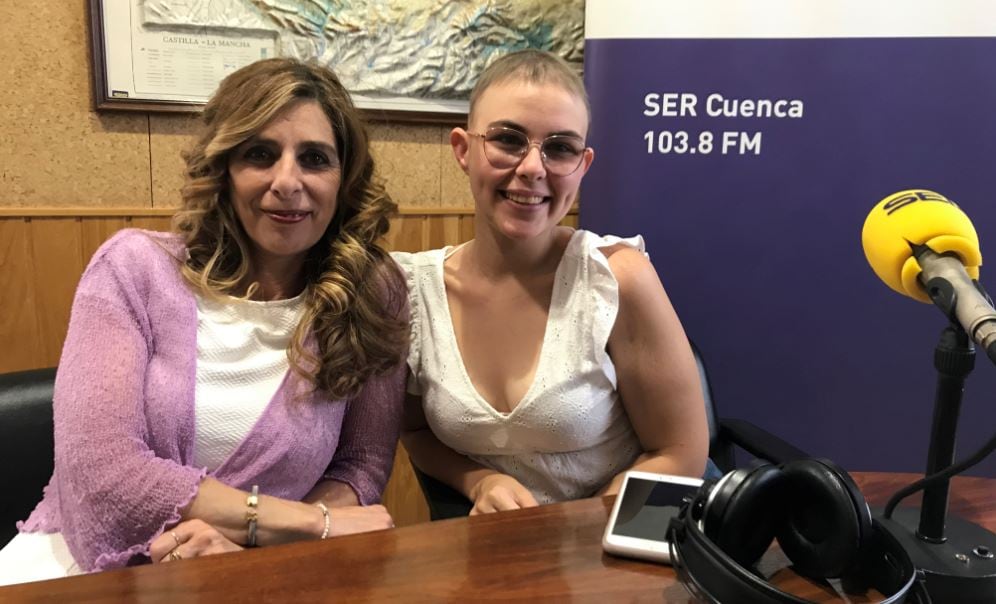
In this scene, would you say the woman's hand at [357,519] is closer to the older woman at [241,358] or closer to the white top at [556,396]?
the older woman at [241,358]

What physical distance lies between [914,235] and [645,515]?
0.46 meters

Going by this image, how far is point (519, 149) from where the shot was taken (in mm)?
1355

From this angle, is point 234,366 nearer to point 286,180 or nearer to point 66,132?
point 286,180

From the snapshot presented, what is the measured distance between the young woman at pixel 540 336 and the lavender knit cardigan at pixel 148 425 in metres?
0.15

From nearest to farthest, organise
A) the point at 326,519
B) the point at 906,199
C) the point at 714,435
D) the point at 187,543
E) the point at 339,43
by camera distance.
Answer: the point at 906,199 → the point at 187,543 → the point at 326,519 → the point at 714,435 → the point at 339,43

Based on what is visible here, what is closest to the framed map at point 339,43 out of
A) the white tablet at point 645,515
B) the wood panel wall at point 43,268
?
the wood panel wall at point 43,268

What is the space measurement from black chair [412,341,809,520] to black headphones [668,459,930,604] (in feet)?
1.83

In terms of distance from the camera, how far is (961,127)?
2035mm

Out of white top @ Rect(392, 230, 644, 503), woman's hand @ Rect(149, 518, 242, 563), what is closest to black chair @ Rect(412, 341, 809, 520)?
white top @ Rect(392, 230, 644, 503)

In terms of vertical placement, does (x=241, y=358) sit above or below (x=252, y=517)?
above

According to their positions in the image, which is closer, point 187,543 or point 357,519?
point 187,543

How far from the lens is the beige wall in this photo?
2.01 m

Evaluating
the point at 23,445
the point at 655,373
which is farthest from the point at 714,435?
the point at 23,445

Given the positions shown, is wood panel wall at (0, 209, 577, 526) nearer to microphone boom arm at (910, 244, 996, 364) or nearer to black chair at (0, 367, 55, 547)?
black chair at (0, 367, 55, 547)
